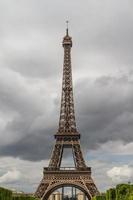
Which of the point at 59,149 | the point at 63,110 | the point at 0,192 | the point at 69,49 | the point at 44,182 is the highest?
the point at 69,49

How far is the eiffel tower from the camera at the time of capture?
95000 mm

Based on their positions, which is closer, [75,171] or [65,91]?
[75,171]

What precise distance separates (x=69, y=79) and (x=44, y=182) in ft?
67.9

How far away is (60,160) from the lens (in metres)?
98.6

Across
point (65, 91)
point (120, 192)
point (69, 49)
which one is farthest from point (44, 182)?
point (120, 192)

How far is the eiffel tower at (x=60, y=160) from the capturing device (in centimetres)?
9500

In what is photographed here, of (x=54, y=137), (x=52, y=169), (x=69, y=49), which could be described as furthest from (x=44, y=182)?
(x=69, y=49)

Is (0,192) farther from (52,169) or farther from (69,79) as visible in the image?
(69,79)

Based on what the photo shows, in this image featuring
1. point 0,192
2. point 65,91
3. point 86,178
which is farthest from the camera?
point 65,91

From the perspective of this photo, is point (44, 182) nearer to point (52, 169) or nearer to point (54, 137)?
point (52, 169)

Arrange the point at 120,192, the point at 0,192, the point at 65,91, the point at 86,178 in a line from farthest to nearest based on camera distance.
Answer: the point at 65,91 < the point at 86,178 < the point at 120,192 < the point at 0,192

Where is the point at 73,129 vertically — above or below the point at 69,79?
below

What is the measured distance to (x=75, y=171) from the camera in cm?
9594

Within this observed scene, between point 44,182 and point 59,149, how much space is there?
6874 mm
